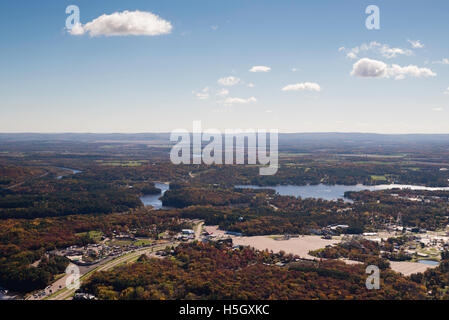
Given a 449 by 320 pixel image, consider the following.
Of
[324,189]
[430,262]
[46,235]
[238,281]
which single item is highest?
[46,235]

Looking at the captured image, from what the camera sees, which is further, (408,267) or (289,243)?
(289,243)

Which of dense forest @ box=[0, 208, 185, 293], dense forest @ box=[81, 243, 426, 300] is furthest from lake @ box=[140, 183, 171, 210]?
dense forest @ box=[81, 243, 426, 300]

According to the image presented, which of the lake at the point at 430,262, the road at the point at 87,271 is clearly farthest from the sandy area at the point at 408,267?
the road at the point at 87,271

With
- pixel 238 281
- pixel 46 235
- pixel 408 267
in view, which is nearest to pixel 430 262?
pixel 408 267

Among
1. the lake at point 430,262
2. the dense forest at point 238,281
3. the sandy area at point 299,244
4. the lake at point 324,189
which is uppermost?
the dense forest at point 238,281

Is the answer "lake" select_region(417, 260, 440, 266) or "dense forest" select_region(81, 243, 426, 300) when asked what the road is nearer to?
"dense forest" select_region(81, 243, 426, 300)

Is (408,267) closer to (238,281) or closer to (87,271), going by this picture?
(238,281)

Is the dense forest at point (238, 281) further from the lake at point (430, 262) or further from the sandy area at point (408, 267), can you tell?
the lake at point (430, 262)
